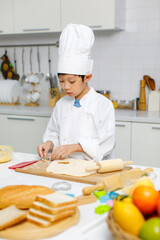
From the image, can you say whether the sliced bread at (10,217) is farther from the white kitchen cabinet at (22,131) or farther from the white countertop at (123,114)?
the white kitchen cabinet at (22,131)

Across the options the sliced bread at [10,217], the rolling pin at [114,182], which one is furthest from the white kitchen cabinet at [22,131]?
→ the sliced bread at [10,217]

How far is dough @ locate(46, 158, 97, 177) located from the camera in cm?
128

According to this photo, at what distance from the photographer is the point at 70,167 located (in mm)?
1352

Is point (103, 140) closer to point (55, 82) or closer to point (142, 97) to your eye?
point (142, 97)

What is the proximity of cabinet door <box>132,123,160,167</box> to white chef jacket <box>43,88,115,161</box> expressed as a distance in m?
0.87

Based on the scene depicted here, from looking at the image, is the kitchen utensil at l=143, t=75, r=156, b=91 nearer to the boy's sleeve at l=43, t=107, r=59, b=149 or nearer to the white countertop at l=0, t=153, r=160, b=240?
the boy's sleeve at l=43, t=107, r=59, b=149

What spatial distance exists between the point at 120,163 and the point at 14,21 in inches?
92.2

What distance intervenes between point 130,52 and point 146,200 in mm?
2539

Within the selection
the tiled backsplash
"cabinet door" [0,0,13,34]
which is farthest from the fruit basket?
"cabinet door" [0,0,13,34]

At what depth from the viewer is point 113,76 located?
321 cm

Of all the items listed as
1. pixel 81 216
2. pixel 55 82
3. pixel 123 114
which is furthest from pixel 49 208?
pixel 55 82

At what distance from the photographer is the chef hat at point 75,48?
1.64 meters

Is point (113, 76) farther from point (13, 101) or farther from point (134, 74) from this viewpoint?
point (13, 101)

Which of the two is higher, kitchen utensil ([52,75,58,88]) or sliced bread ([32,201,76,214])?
kitchen utensil ([52,75,58,88])
